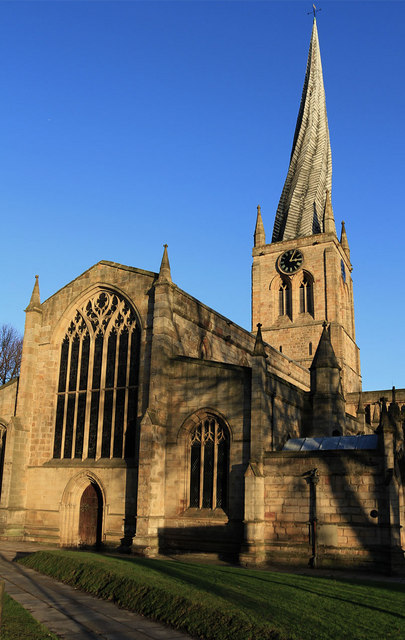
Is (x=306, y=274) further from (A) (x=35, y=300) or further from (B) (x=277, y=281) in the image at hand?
(A) (x=35, y=300)

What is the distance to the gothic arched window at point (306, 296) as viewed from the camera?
182ft

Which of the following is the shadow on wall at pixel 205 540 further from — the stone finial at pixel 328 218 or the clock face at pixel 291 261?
the stone finial at pixel 328 218

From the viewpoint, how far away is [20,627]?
917cm

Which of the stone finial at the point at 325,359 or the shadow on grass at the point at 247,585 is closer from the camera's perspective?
the shadow on grass at the point at 247,585

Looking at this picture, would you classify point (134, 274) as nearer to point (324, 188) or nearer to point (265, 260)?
point (265, 260)

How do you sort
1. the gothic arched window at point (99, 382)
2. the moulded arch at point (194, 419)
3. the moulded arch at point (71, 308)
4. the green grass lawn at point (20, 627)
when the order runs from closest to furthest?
the green grass lawn at point (20, 627) → the moulded arch at point (194, 419) → the gothic arched window at point (99, 382) → the moulded arch at point (71, 308)

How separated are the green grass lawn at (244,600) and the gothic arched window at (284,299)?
138ft

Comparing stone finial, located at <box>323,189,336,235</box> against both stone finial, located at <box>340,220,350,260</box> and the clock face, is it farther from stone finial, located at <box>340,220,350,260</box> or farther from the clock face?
stone finial, located at <box>340,220,350,260</box>

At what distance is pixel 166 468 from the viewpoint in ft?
77.5

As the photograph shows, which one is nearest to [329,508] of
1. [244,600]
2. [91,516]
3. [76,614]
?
[244,600]

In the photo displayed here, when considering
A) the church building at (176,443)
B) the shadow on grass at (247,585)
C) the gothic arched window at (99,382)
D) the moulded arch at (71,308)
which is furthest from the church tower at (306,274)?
the shadow on grass at (247,585)

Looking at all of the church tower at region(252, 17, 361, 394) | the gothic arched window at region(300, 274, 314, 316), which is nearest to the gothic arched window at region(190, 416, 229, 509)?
the church tower at region(252, 17, 361, 394)

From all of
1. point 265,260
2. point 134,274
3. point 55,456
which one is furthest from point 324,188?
point 55,456

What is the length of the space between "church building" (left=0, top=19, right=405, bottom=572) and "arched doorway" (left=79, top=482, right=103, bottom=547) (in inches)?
3.0
